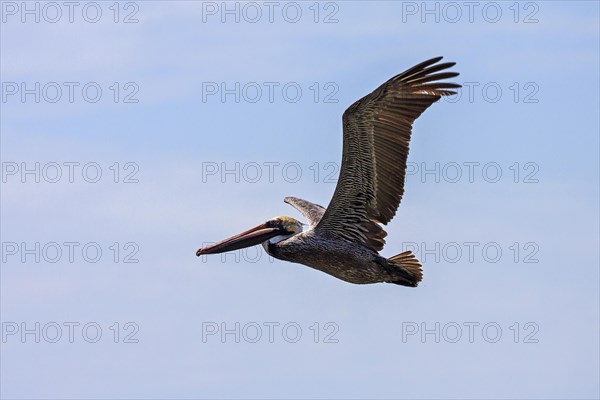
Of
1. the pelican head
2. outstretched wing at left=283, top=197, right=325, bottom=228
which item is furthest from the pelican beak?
outstretched wing at left=283, top=197, right=325, bottom=228

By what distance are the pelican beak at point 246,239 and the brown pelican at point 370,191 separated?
5.1 inches

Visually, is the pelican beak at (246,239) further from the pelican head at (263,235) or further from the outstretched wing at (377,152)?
the outstretched wing at (377,152)

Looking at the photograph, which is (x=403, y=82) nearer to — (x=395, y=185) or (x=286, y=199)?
(x=395, y=185)

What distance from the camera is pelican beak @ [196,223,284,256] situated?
3194 centimetres

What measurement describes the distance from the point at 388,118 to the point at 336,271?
2.15 m

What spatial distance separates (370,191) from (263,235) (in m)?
1.70

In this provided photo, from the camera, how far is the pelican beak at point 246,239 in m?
31.9

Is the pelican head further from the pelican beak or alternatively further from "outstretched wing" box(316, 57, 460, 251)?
"outstretched wing" box(316, 57, 460, 251)

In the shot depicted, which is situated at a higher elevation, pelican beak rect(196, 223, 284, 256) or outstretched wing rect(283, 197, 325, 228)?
outstretched wing rect(283, 197, 325, 228)

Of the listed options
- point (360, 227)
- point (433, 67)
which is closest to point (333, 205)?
point (360, 227)

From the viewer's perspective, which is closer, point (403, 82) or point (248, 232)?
point (403, 82)

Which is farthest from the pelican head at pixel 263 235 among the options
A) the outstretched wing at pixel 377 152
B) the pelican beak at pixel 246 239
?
the outstretched wing at pixel 377 152

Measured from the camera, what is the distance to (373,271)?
31125mm

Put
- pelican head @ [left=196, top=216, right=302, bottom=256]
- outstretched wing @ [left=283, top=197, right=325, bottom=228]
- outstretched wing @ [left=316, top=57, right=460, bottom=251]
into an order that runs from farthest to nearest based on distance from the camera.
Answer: outstretched wing @ [left=283, top=197, right=325, bottom=228] < pelican head @ [left=196, top=216, right=302, bottom=256] < outstretched wing @ [left=316, top=57, right=460, bottom=251]
